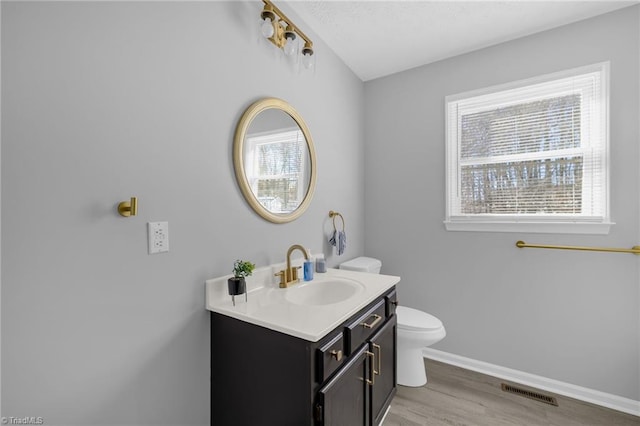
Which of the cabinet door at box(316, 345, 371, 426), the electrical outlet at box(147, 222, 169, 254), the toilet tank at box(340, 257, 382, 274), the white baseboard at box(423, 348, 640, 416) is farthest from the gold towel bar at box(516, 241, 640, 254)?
the electrical outlet at box(147, 222, 169, 254)

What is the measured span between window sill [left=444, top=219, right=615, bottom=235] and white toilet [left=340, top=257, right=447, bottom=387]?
760mm

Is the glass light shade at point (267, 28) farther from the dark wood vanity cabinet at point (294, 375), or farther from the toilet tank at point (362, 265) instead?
the toilet tank at point (362, 265)

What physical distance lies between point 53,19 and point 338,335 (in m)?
1.40

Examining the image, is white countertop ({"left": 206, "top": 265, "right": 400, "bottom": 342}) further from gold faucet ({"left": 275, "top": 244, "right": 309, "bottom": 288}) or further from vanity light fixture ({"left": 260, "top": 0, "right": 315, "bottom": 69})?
vanity light fixture ({"left": 260, "top": 0, "right": 315, "bottom": 69})

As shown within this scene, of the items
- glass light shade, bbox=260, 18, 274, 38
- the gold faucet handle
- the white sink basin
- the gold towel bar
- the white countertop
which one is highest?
glass light shade, bbox=260, 18, 274, 38

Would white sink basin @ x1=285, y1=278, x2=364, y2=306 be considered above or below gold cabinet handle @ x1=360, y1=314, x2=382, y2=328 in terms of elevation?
above

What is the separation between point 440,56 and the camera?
228 centimetres

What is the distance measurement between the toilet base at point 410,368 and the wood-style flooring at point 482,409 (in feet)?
0.14

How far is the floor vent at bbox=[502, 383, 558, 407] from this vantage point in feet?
6.03

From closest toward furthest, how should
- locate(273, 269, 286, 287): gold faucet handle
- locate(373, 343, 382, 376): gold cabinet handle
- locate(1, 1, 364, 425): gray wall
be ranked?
locate(1, 1, 364, 425): gray wall → locate(373, 343, 382, 376): gold cabinet handle → locate(273, 269, 286, 287): gold faucet handle

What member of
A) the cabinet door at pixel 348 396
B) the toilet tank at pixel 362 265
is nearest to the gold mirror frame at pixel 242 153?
the toilet tank at pixel 362 265

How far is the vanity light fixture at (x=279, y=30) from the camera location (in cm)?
140

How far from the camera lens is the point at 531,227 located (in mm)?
1989

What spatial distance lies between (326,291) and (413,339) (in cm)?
72
